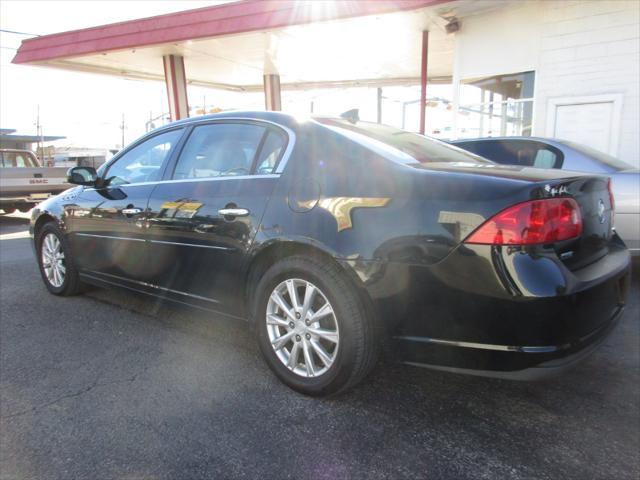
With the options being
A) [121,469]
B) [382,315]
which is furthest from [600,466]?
[121,469]

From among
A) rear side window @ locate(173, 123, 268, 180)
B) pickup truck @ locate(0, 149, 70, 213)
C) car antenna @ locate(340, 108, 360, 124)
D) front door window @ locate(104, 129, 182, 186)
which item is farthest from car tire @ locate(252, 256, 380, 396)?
pickup truck @ locate(0, 149, 70, 213)

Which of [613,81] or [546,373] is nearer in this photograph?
[546,373]

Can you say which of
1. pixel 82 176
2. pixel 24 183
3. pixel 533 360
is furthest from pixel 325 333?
pixel 24 183

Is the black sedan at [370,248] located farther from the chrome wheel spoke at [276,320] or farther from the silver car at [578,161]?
the silver car at [578,161]

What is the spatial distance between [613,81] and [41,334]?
9.07 m

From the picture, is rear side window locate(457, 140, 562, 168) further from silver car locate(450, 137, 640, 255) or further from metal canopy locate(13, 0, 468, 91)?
metal canopy locate(13, 0, 468, 91)

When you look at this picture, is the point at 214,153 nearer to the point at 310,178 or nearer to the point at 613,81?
the point at 310,178

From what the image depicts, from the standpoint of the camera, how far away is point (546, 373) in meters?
2.11

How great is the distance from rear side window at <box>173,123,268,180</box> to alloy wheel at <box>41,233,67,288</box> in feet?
6.18

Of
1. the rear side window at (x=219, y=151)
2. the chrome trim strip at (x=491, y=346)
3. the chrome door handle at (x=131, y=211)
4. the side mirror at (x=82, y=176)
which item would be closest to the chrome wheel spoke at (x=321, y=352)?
the chrome trim strip at (x=491, y=346)

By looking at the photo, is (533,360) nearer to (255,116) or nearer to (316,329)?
(316,329)

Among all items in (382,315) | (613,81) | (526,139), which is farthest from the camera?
(613,81)

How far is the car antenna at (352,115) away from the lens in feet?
10.8

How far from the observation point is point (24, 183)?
1063 cm
